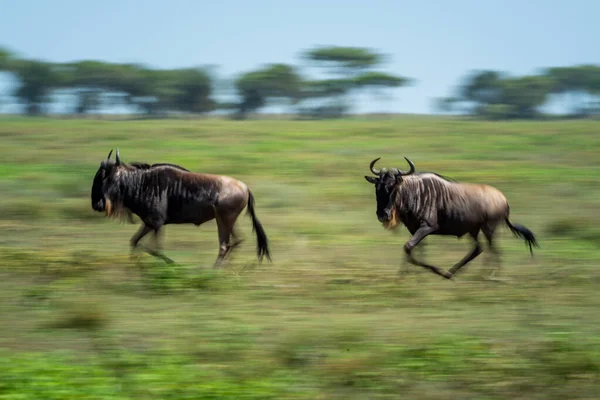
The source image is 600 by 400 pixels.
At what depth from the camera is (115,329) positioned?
7859 mm

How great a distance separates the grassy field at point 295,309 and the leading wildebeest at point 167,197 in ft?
1.88

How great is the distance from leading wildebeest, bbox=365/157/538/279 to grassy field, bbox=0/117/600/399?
467 millimetres

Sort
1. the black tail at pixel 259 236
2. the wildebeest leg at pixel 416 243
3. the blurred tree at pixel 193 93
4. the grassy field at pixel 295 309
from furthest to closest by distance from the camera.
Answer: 1. the blurred tree at pixel 193 93
2. the black tail at pixel 259 236
3. the wildebeest leg at pixel 416 243
4. the grassy field at pixel 295 309

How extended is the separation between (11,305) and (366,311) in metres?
3.32

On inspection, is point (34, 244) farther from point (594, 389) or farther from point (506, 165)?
point (506, 165)

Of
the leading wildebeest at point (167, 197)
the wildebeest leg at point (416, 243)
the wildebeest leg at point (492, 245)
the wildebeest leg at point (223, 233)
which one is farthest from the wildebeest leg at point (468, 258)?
the wildebeest leg at point (223, 233)

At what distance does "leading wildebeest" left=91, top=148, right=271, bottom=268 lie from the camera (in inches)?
432

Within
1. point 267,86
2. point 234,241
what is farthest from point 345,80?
point 234,241

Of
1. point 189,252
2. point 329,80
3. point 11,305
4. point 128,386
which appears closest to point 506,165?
point 189,252

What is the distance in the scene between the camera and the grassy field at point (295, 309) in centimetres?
646

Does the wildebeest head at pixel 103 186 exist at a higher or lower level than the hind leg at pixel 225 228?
higher

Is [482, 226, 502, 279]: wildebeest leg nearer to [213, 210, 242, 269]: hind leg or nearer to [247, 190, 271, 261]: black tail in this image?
[247, 190, 271, 261]: black tail

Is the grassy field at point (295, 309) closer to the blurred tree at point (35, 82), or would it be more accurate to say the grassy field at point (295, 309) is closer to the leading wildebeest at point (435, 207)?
the leading wildebeest at point (435, 207)

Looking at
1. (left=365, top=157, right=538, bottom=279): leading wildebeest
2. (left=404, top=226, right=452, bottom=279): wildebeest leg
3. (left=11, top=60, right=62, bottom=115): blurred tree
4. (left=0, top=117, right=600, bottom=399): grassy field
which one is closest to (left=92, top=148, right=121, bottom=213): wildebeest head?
Answer: (left=0, top=117, right=600, bottom=399): grassy field
